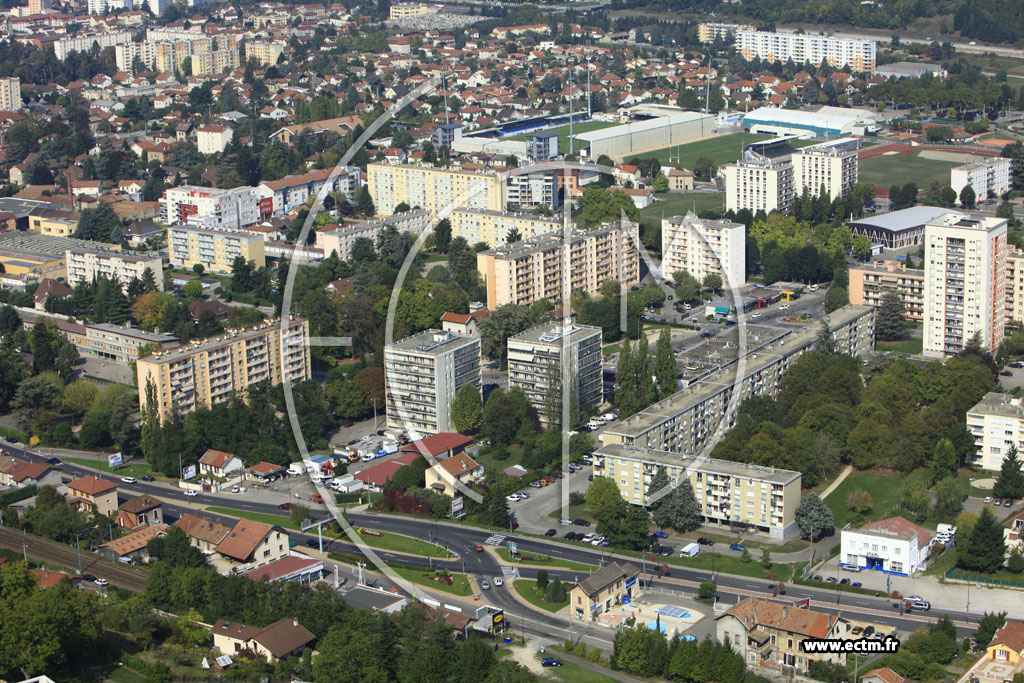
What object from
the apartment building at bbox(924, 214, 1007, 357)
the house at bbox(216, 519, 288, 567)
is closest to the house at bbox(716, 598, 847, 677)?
the house at bbox(216, 519, 288, 567)

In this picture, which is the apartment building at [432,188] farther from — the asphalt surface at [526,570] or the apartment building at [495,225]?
the asphalt surface at [526,570]

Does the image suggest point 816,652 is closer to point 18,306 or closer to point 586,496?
point 586,496

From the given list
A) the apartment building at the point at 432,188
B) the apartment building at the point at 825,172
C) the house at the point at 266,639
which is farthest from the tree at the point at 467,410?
the apartment building at the point at 825,172

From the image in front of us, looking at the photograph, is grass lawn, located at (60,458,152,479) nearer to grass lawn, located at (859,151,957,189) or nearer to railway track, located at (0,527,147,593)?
railway track, located at (0,527,147,593)

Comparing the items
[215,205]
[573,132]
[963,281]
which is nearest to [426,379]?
[963,281]

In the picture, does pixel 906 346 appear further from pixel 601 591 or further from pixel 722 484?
pixel 601 591
